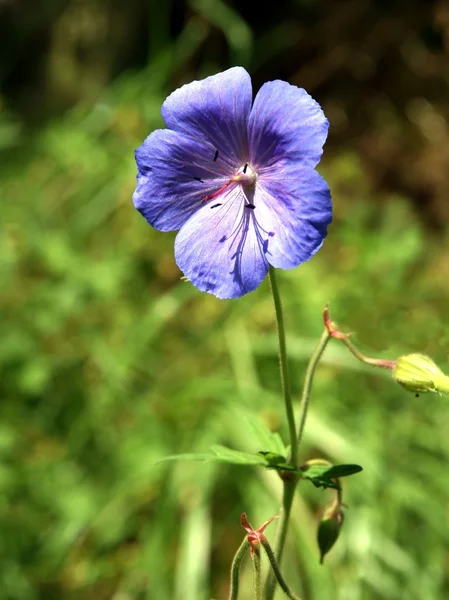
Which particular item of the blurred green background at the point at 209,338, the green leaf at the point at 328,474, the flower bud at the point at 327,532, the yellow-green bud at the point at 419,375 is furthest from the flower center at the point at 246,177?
the blurred green background at the point at 209,338

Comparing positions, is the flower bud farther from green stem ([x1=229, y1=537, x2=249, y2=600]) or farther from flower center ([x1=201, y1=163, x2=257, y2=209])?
flower center ([x1=201, y1=163, x2=257, y2=209])

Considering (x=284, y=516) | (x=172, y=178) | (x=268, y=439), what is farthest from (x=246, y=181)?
(x=284, y=516)

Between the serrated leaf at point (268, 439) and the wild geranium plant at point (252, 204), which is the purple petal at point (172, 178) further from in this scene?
the serrated leaf at point (268, 439)

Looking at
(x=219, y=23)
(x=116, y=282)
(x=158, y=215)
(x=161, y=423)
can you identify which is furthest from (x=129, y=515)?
(x=219, y=23)

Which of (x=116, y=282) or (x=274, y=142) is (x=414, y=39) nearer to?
(x=116, y=282)

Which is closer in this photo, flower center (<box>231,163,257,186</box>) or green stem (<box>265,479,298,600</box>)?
green stem (<box>265,479,298,600</box>)

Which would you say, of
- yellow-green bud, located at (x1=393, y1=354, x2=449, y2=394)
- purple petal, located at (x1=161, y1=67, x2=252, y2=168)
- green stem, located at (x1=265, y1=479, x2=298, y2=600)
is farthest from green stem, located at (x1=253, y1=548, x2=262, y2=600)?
purple petal, located at (x1=161, y1=67, x2=252, y2=168)
